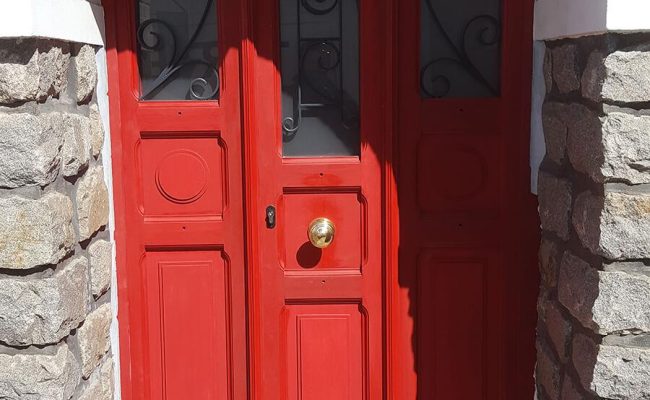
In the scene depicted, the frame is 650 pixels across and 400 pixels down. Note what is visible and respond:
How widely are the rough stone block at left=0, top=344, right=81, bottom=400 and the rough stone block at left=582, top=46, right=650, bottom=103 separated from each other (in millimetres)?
1926

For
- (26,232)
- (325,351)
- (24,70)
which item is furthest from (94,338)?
(24,70)

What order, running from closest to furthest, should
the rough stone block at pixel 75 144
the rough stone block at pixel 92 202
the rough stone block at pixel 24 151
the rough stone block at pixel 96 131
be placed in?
the rough stone block at pixel 24 151, the rough stone block at pixel 75 144, the rough stone block at pixel 92 202, the rough stone block at pixel 96 131

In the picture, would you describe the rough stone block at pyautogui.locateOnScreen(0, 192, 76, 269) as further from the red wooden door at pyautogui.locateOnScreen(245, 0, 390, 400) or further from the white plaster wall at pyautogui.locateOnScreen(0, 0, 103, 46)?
the red wooden door at pyautogui.locateOnScreen(245, 0, 390, 400)

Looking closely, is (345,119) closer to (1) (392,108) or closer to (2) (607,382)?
(1) (392,108)

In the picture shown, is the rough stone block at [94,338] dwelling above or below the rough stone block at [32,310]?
below

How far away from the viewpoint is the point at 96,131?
10.3ft

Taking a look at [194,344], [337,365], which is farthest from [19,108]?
[337,365]

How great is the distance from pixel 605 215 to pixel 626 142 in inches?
9.0

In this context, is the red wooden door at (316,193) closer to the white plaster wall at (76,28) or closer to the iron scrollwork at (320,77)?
the iron scrollwork at (320,77)

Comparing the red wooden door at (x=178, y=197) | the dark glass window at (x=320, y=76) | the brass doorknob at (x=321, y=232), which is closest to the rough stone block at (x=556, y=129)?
the dark glass window at (x=320, y=76)

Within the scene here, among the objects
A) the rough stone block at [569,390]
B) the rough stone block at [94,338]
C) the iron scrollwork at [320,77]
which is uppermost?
the iron scrollwork at [320,77]

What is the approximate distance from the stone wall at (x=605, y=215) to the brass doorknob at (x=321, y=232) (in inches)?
35.3

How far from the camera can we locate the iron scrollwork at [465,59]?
3.22 meters

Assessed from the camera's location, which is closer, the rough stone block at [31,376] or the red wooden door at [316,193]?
the rough stone block at [31,376]
